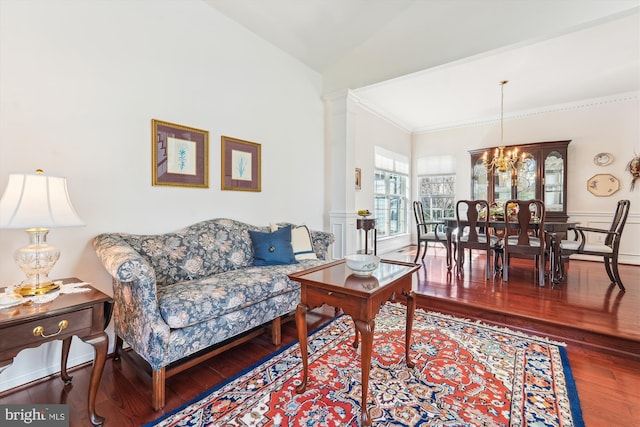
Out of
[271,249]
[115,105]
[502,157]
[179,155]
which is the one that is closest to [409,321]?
[271,249]

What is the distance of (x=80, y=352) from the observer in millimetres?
2025

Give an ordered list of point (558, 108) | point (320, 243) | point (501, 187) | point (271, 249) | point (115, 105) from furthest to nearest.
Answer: point (501, 187) < point (558, 108) < point (320, 243) < point (271, 249) < point (115, 105)

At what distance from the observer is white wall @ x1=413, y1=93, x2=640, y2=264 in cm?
473

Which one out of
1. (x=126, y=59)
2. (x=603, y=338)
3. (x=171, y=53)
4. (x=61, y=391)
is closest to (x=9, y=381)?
(x=61, y=391)

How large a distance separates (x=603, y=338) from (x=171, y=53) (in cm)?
422

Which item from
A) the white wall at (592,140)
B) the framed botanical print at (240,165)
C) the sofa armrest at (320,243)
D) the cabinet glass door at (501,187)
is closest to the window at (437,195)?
the cabinet glass door at (501,187)

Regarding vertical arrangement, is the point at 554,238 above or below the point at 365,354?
above

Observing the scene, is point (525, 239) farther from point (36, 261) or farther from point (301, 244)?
point (36, 261)

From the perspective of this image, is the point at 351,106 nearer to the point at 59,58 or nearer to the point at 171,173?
the point at 171,173

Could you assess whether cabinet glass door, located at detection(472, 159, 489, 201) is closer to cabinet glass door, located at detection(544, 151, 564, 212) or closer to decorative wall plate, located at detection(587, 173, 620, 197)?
cabinet glass door, located at detection(544, 151, 564, 212)

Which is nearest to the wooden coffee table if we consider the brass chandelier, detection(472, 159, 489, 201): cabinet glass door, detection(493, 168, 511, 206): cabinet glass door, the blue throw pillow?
the blue throw pillow

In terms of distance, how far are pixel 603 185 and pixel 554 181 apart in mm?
696

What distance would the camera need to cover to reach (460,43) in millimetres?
3068

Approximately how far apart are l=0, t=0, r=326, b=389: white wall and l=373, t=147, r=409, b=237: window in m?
2.92
